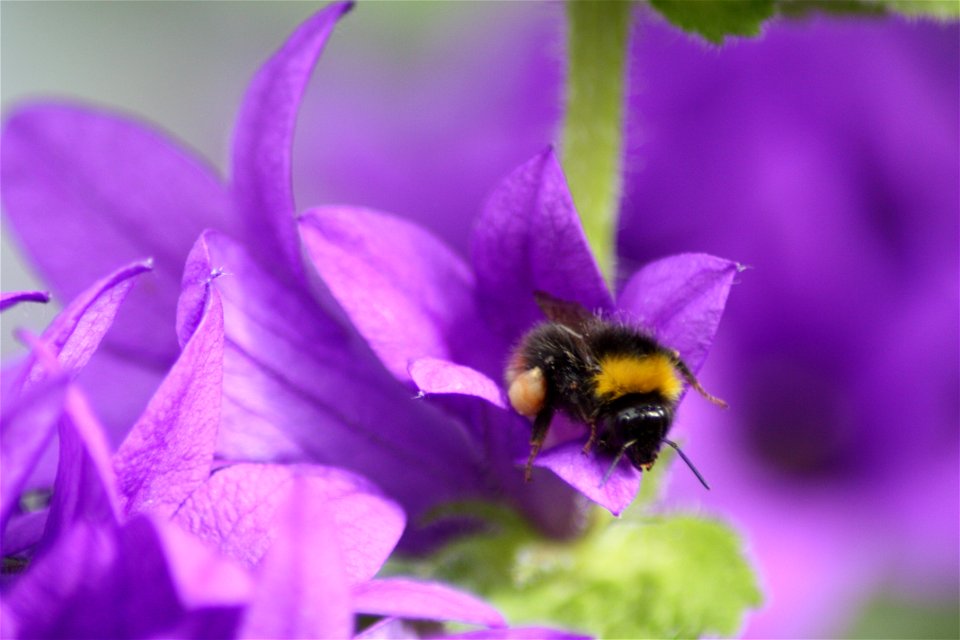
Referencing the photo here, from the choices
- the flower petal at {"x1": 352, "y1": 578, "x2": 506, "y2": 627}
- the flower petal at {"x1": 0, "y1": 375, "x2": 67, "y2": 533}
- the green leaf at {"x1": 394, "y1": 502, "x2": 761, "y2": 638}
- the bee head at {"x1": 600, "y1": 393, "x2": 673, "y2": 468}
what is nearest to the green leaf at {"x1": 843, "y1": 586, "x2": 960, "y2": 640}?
the green leaf at {"x1": 394, "y1": 502, "x2": 761, "y2": 638}

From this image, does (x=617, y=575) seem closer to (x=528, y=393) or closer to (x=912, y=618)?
(x=528, y=393)

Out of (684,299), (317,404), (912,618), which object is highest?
(684,299)

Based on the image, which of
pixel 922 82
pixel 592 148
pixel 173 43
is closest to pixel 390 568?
pixel 592 148

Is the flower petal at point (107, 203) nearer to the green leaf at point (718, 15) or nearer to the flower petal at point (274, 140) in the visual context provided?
the flower petal at point (274, 140)

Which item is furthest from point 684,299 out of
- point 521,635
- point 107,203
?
point 107,203

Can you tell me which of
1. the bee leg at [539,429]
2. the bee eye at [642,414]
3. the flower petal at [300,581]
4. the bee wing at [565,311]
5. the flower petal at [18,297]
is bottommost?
the flower petal at [300,581]

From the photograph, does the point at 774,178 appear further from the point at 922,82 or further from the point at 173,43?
the point at 173,43

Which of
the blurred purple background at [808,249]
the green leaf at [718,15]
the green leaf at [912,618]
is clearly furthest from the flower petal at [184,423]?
the green leaf at [912,618]
